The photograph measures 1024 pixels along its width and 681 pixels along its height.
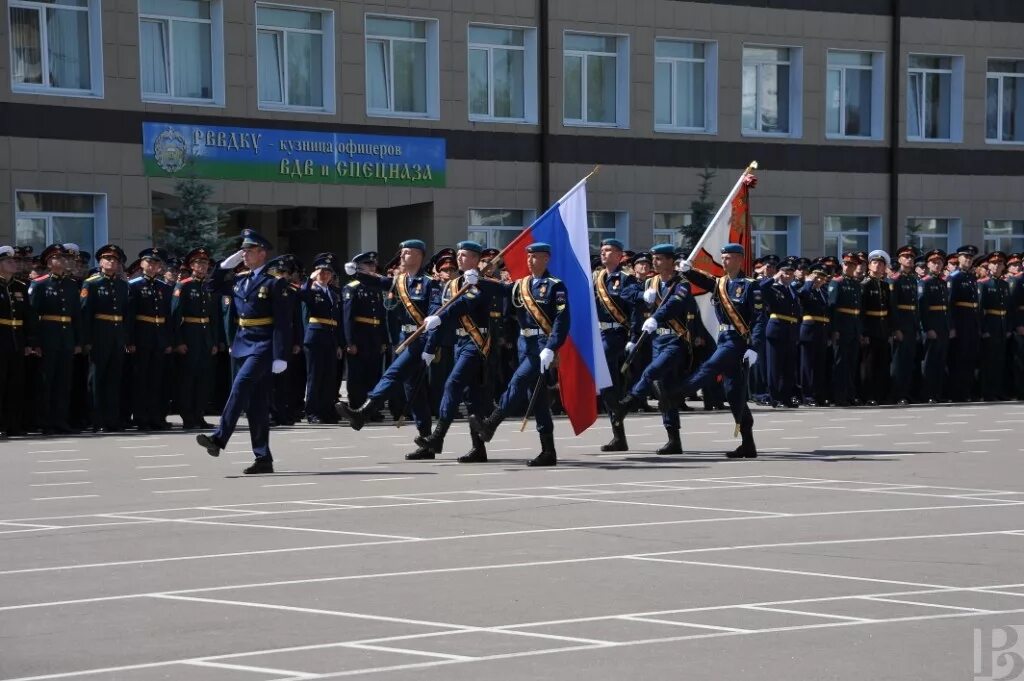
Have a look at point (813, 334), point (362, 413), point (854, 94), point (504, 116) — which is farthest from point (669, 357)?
point (854, 94)

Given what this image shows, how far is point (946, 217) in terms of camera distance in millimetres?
37938

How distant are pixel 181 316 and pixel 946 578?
12805 millimetres

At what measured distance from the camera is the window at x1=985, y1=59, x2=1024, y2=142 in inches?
1516

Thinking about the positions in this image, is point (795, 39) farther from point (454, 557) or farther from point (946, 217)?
point (454, 557)

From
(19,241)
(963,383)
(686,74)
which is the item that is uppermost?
(686,74)

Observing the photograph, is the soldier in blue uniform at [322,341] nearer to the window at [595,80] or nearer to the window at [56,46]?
the window at [56,46]

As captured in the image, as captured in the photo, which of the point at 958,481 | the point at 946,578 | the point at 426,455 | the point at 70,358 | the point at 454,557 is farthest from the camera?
the point at 70,358

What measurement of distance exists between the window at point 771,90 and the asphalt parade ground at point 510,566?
63.4 feet

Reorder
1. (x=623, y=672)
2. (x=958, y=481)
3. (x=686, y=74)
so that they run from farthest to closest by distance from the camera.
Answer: (x=686, y=74) < (x=958, y=481) < (x=623, y=672)

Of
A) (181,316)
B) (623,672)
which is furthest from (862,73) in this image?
(623,672)

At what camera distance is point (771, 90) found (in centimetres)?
3606

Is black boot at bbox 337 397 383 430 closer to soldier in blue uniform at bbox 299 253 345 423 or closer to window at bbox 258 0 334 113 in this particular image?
soldier in blue uniform at bbox 299 253 345 423

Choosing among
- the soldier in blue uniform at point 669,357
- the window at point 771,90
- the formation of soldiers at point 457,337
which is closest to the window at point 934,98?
the window at point 771,90

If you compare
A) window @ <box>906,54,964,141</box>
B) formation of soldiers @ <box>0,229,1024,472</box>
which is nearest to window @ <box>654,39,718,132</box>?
window @ <box>906,54,964,141</box>
